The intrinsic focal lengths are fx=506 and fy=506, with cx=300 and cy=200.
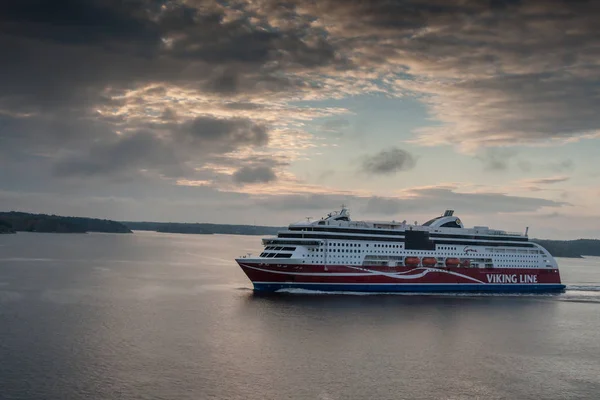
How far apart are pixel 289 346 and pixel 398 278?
29.2 metres

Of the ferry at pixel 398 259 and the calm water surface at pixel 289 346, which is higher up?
the ferry at pixel 398 259

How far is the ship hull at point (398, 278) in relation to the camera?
2293 inches

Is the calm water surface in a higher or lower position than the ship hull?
lower

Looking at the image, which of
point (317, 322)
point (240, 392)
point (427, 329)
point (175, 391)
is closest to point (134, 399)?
point (175, 391)

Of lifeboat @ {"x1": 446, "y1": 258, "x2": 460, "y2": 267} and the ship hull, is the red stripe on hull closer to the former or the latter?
the ship hull

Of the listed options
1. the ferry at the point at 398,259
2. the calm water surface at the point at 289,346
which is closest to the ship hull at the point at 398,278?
the ferry at the point at 398,259

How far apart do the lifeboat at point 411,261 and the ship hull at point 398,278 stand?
520 millimetres

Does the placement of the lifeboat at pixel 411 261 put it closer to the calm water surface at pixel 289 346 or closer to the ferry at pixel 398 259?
the ferry at pixel 398 259

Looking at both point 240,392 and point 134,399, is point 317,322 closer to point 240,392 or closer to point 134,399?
point 240,392

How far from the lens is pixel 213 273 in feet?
308

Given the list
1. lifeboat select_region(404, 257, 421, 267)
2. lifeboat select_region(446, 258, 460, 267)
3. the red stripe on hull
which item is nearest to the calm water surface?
the red stripe on hull

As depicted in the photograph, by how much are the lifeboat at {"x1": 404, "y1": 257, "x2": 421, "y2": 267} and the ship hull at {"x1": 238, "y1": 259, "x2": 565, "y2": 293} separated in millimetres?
520

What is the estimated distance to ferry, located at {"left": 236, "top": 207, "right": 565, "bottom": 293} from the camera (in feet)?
192

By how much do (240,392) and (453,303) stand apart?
38535 millimetres
